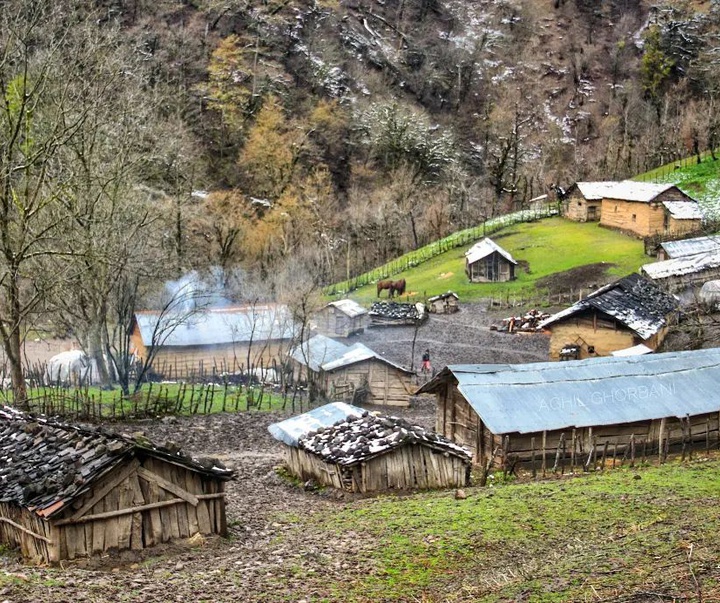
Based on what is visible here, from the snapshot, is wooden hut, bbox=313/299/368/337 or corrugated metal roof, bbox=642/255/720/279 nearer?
corrugated metal roof, bbox=642/255/720/279

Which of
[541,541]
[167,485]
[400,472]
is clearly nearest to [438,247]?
[400,472]

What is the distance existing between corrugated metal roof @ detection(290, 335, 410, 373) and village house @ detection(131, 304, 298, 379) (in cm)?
167

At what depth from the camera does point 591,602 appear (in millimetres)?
11219

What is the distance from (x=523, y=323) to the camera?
172ft

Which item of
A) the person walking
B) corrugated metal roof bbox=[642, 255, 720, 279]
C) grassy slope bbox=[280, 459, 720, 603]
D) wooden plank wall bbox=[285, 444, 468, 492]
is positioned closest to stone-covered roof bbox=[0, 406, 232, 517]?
grassy slope bbox=[280, 459, 720, 603]

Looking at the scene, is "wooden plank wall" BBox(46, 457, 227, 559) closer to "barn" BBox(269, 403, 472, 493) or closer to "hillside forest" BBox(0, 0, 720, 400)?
"barn" BBox(269, 403, 472, 493)

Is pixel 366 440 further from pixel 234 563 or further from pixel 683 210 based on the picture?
pixel 683 210

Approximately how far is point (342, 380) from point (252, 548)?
23976 millimetres

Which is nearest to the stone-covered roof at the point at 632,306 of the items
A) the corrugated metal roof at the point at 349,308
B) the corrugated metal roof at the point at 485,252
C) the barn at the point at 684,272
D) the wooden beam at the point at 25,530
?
the barn at the point at 684,272

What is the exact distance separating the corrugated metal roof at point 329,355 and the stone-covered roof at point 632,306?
391 inches

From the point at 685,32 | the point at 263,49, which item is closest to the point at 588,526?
the point at 263,49

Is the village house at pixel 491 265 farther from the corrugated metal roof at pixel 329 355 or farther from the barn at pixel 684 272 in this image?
the corrugated metal roof at pixel 329 355

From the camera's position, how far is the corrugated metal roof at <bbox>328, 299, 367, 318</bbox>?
53.5 meters

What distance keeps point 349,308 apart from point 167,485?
37.4m
